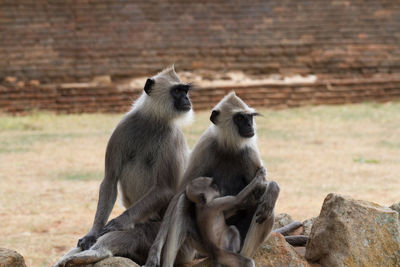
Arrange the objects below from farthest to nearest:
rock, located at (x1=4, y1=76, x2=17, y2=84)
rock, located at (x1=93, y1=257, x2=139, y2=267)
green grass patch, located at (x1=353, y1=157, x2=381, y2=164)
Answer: rock, located at (x1=4, y1=76, x2=17, y2=84)
green grass patch, located at (x1=353, y1=157, x2=381, y2=164)
rock, located at (x1=93, y1=257, x2=139, y2=267)

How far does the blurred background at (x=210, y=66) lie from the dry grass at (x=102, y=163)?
8cm

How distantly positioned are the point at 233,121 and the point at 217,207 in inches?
19.0

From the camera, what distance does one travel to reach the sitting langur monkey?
3.47 m

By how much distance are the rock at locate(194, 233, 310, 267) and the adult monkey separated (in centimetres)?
60

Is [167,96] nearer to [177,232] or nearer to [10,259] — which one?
[177,232]

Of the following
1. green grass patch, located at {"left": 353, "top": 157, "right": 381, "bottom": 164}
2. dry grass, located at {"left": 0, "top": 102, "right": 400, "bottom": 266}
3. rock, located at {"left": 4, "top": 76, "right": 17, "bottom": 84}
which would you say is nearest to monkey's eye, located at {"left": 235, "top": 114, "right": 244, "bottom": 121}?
dry grass, located at {"left": 0, "top": 102, "right": 400, "bottom": 266}

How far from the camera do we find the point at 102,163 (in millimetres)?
10562

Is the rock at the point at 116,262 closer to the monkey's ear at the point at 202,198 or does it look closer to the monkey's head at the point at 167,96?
the monkey's ear at the point at 202,198

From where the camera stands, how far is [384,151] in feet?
37.2

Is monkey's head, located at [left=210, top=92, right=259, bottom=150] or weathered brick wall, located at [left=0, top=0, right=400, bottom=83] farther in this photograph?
weathered brick wall, located at [left=0, top=0, right=400, bottom=83]

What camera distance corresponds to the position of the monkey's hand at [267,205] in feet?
11.1

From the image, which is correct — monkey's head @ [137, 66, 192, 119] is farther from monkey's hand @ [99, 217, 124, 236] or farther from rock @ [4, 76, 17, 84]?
rock @ [4, 76, 17, 84]

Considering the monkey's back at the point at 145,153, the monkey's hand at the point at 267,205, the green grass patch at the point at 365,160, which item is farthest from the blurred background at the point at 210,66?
the monkey's hand at the point at 267,205

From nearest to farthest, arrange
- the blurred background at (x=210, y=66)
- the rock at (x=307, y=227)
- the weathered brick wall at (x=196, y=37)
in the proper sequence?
the rock at (x=307, y=227) → the blurred background at (x=210, y=66) → the weathered brick wall at (x=196, y=37)
